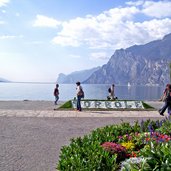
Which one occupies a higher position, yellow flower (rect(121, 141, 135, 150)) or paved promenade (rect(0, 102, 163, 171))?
yellow flower (rect(121, 141, 135, 150))

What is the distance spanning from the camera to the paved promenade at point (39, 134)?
31.3ft

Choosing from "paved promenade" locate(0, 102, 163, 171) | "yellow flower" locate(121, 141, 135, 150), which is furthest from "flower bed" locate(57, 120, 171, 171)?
"paved promenade" locate(0, 102, 163, 171)

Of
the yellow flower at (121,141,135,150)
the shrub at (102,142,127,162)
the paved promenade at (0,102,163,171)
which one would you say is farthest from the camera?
the paved promenade at (0,102,163,171)

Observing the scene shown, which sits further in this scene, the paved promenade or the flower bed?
the paved promenade

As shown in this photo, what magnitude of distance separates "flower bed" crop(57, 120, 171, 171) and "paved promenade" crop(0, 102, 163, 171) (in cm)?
168

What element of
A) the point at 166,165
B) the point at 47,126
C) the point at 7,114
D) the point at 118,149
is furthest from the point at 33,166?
the point at 7,114

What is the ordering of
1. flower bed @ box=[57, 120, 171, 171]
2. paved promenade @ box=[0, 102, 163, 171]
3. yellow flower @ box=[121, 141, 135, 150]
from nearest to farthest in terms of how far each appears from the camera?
flower bed @ box=[57, 120, 171, 171] → yellow flower @ box=[121, 141, 135, 150] → paved promenade @ box=[0, 102, 163, 171]

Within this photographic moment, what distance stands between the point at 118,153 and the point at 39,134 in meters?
7.40

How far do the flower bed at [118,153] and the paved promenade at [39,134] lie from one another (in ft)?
5.51

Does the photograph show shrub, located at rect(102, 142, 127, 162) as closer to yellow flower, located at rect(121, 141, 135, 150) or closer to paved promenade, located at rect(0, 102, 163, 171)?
yellow flower, located at rect(121, 141, 135, 150)

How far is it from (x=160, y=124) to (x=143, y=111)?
1438 centimetres

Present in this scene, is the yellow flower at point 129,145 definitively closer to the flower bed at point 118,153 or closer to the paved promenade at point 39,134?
the flower bed at point 118,153

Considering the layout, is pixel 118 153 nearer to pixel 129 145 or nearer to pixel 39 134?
pixel 129 145

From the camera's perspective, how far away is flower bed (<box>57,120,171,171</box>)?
17.3ft
